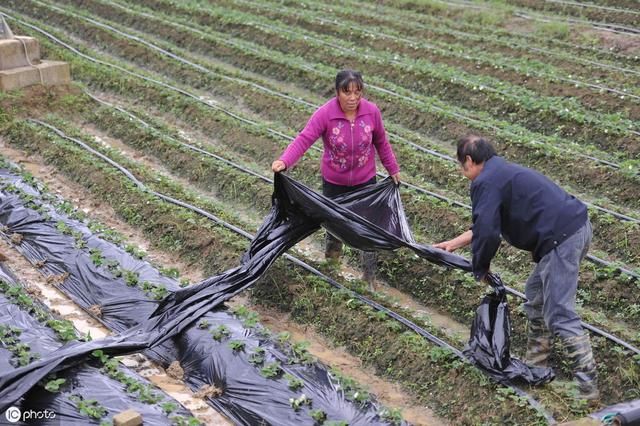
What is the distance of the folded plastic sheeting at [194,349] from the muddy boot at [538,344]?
1291 mm

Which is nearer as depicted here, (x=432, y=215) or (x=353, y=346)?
(x=353, y=346)

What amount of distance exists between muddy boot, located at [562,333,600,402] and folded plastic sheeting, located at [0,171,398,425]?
1.33 meters

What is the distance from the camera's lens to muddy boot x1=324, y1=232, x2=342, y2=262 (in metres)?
6.95

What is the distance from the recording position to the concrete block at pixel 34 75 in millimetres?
11281

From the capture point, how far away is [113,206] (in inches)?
337

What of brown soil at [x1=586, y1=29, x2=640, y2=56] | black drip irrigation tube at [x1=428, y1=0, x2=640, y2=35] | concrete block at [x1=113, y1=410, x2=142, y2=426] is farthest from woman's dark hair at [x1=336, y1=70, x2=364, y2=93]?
black drip irrigation tube at [x1=428, y1=0, x2=640, y2=35]

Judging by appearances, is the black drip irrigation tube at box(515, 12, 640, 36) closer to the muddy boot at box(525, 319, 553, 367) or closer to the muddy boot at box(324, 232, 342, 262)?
the muddy boot at box(324, 232, 342, 262)

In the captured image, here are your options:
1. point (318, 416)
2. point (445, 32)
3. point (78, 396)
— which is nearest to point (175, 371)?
point (78, 396)

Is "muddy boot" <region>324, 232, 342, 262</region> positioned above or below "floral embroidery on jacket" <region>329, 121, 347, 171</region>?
below

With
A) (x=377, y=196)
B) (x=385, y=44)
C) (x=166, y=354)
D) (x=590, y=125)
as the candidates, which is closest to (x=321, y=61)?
(x=385, y=44)

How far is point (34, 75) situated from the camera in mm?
11555

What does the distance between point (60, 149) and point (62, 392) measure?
5.66 metres

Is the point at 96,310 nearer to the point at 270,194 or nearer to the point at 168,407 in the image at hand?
the point at 168,407

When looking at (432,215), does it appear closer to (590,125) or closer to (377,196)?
(377,196)
